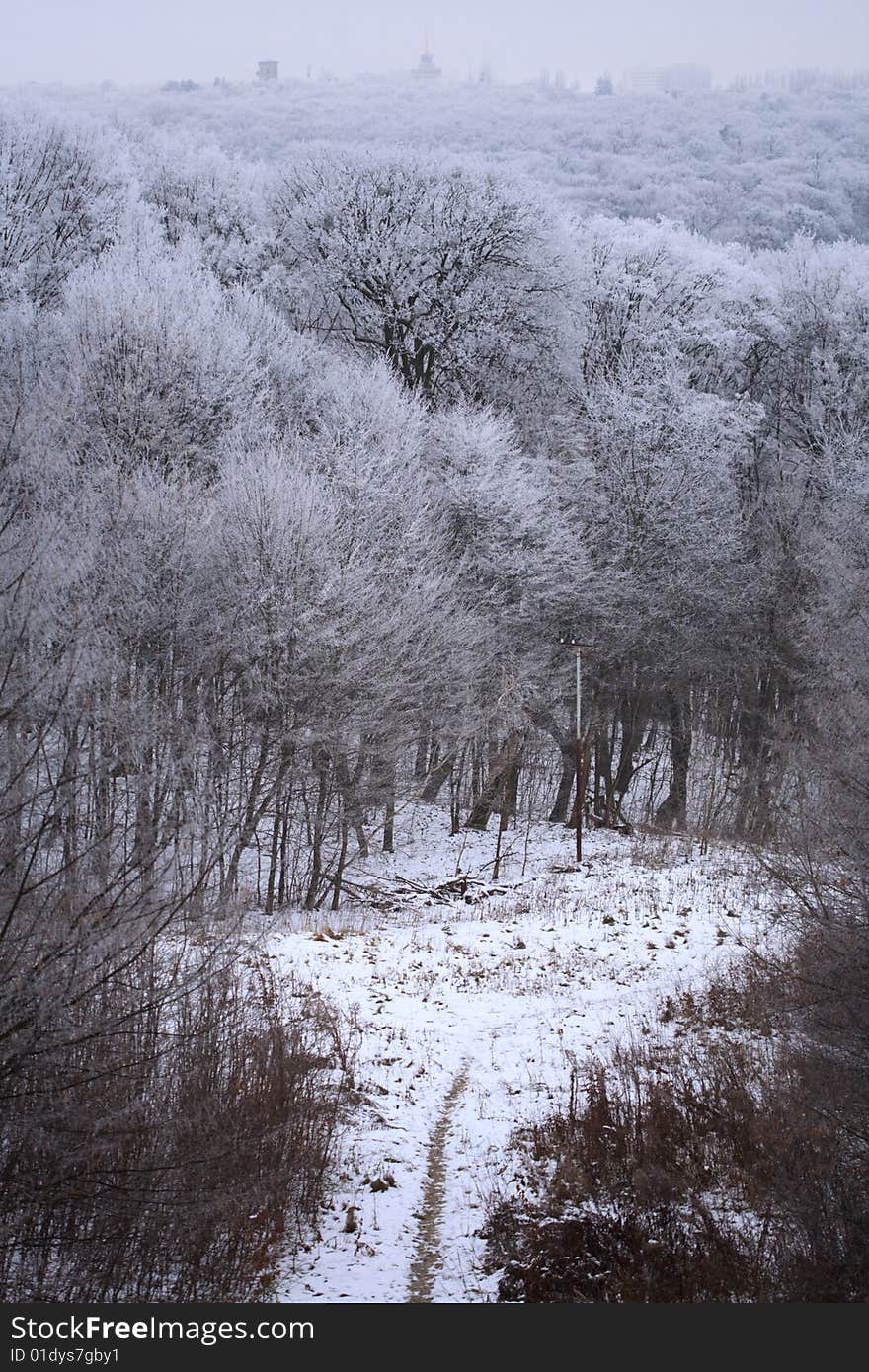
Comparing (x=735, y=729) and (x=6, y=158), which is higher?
(x=6, y=158)

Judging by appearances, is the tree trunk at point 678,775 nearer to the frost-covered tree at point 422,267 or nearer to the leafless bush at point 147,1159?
the frost-covered tree at point 422,267

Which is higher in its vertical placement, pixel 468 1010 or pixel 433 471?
pixel 433 471

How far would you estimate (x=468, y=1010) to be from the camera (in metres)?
13.7

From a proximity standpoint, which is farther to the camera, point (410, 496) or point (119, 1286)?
point (410, 496)

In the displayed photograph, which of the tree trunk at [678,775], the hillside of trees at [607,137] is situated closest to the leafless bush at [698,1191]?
the tree trunk at [678,775]

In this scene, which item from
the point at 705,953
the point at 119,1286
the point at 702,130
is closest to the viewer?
the point at 119,1286

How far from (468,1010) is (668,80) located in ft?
193

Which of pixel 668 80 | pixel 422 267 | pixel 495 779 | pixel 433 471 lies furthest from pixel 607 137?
pixel 495 779

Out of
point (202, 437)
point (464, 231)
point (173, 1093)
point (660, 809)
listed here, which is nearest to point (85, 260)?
point (202, 437)

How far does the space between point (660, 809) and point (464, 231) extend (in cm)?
1936

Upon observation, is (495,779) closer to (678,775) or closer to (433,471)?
(678,775)

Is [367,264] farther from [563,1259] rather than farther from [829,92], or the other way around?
[563,1259]

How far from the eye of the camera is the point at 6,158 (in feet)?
91.9

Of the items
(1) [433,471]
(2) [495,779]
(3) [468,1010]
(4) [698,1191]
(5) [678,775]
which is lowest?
(5) [678,775]
